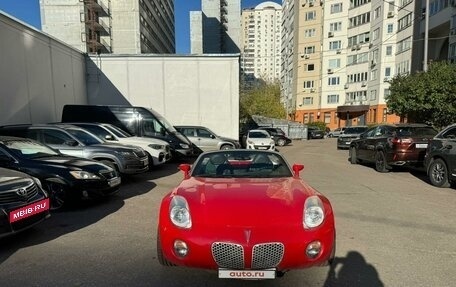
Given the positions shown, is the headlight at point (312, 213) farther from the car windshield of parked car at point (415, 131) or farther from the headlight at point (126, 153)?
the car windshield of parked car at point (415, 131)

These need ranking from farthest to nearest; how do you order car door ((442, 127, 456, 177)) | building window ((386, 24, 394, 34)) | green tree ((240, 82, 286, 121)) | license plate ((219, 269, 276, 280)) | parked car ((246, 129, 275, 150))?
1. green tree ((240, 82, 286, 121))
2. building window ((386, 24, 394, 34))
3. parked car ((246, 129, 275, 150))
4. car door ((442, 127, 456, 177))
5. license plate ((219, 269, 276, 280))

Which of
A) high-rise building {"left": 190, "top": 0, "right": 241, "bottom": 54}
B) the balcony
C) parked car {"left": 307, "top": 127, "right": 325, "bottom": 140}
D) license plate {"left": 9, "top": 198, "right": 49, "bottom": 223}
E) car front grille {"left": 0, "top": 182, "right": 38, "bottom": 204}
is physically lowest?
parked car {"left": 307, "top": 127, "right": 325, "bottom": 140}

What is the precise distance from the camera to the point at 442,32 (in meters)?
33.9

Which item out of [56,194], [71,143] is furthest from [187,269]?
[71,143]

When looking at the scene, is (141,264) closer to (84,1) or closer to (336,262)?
(336,262)

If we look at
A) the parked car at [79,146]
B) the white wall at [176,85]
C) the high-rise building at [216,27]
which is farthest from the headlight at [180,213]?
the high-rise building at [216,27]

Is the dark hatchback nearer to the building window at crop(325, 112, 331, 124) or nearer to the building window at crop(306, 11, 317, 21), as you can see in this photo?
the building window at crop(325, 112, 331, 124)

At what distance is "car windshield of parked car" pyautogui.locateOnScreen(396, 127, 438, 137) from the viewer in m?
10.9

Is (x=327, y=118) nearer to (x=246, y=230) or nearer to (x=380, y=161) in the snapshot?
(x=380, y=161)

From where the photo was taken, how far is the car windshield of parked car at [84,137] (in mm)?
8930

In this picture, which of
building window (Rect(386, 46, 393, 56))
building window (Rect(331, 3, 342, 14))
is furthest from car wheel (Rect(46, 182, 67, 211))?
building window (Rect(331, 3, 342, 14))

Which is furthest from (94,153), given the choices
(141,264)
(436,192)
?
(436,192)

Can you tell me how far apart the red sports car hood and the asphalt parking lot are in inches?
24.3

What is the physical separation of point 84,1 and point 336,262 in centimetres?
5683
